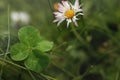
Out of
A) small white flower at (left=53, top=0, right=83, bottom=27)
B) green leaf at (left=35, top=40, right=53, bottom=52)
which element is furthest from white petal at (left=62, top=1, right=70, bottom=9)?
green leaf at (left=35, top=40, right=53, bottom=52)

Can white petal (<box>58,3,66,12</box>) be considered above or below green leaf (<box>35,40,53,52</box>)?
above

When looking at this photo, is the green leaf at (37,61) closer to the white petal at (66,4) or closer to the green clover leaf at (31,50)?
the green clover leaf at (31,50)

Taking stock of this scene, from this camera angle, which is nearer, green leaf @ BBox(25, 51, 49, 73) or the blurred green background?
green leaf @ BBox(25, 51, 49, 73)

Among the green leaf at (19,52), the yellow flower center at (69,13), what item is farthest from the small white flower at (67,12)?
the green leaf at (19,52)

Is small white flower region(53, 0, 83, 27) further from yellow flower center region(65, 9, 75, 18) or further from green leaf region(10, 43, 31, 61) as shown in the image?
green leaf region(10, 43, 31, 61)

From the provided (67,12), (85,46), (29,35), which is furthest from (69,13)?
(85,46)

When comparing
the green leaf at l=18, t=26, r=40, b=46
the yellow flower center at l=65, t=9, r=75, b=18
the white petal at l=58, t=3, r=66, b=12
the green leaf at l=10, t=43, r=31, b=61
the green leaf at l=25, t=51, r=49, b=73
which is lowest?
the green leaf at l=25, t=51, r=49, b=73
